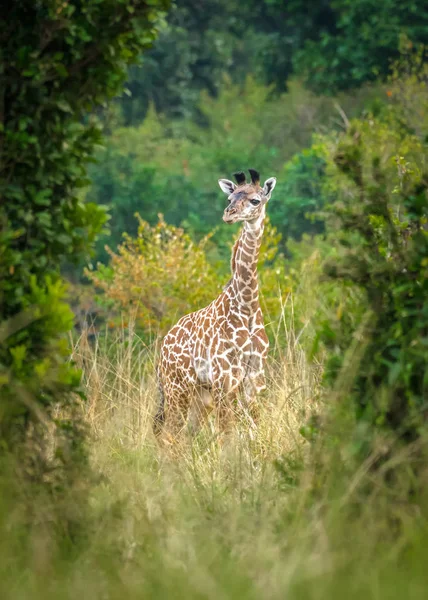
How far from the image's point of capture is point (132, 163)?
26328mm

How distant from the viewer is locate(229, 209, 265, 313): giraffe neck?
362 inches

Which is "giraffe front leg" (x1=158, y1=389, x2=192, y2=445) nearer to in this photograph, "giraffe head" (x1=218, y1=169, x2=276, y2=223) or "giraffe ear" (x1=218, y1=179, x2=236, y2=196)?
"giraffe head" (x1=218, y1=169, x2=276, y2=223)

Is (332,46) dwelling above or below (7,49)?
above

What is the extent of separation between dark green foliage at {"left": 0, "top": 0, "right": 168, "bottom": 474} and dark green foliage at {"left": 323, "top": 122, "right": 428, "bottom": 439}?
128cm

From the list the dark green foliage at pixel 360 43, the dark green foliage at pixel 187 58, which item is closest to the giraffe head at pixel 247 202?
the dark green foliage at pixel 360 43

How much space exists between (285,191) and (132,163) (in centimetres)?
571

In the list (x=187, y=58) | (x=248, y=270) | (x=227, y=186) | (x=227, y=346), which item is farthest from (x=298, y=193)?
(x=227, y=346)

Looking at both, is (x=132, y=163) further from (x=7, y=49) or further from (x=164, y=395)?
(x=7, y=49)

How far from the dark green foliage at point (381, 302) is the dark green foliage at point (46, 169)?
1.28 meters

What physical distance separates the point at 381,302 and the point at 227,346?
3892 millimetres

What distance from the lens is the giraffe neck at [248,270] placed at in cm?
919

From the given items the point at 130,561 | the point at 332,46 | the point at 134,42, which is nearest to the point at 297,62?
Result: the point at 332,46

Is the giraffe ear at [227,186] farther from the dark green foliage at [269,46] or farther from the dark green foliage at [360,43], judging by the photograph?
the dark green foliage at [360,43]

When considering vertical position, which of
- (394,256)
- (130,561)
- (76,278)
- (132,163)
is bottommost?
(130,561)
